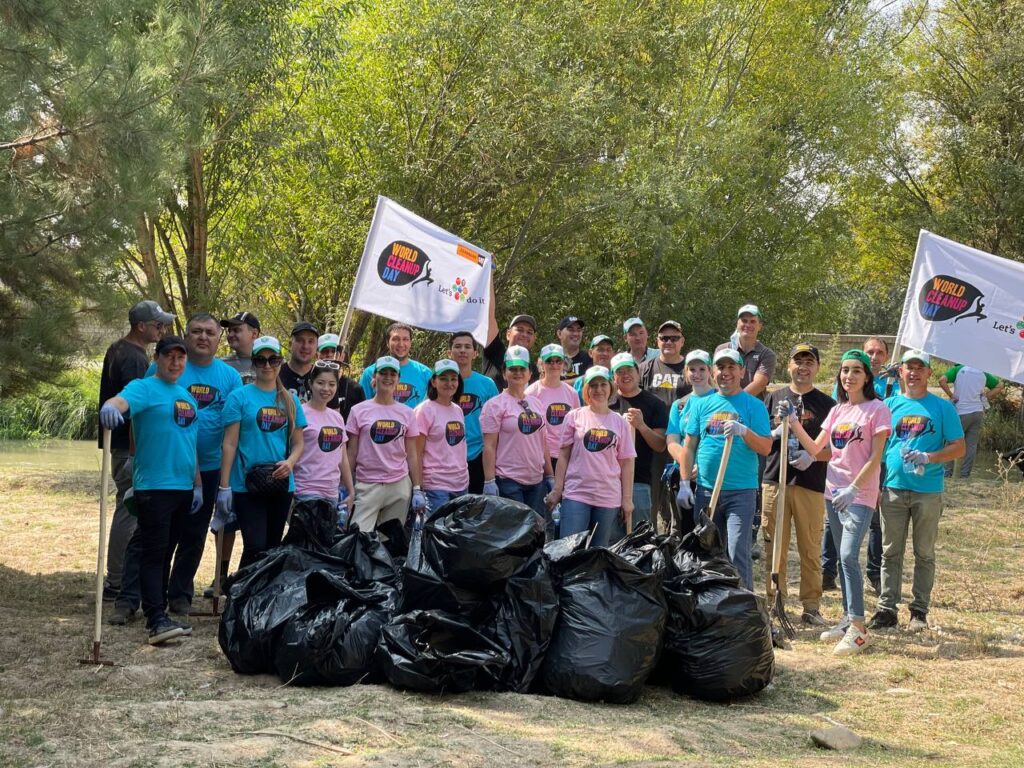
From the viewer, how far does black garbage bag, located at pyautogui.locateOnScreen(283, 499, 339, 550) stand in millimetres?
6102

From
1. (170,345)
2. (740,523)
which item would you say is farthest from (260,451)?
(740,523)

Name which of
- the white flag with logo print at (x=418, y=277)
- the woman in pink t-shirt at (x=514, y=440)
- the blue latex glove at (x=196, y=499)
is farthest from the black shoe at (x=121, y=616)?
the white flag with logo print at (x=418, y=277)

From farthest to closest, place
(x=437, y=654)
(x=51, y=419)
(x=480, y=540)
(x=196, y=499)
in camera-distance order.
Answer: (x=51, y=419)
(x=196, y=499)
(x=480, y=540)
(x=437, y=654)

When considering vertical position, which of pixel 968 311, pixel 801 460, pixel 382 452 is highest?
pixel 968 311

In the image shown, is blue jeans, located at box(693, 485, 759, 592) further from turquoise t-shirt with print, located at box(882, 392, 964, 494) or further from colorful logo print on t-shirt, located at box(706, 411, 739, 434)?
turquoise t-shirt with print, located at box(882, 392, 964, 494)

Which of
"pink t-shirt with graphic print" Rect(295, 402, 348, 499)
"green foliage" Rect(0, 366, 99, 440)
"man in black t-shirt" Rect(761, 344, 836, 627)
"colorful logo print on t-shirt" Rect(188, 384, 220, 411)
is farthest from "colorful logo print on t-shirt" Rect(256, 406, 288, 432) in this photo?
"green foliage" Rect(0, 366, 99, 440)

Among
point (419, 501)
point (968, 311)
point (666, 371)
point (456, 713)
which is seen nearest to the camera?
point (456, 713)

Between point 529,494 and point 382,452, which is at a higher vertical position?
point 382,452

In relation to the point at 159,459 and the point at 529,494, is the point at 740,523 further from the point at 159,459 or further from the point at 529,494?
the point at 159,459

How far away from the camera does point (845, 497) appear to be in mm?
6777

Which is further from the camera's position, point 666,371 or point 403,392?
point 666,371

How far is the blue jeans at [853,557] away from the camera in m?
6.62

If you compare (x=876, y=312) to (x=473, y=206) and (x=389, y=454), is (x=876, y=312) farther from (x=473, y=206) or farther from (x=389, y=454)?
(x=389, y=454)

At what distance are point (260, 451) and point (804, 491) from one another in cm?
357
